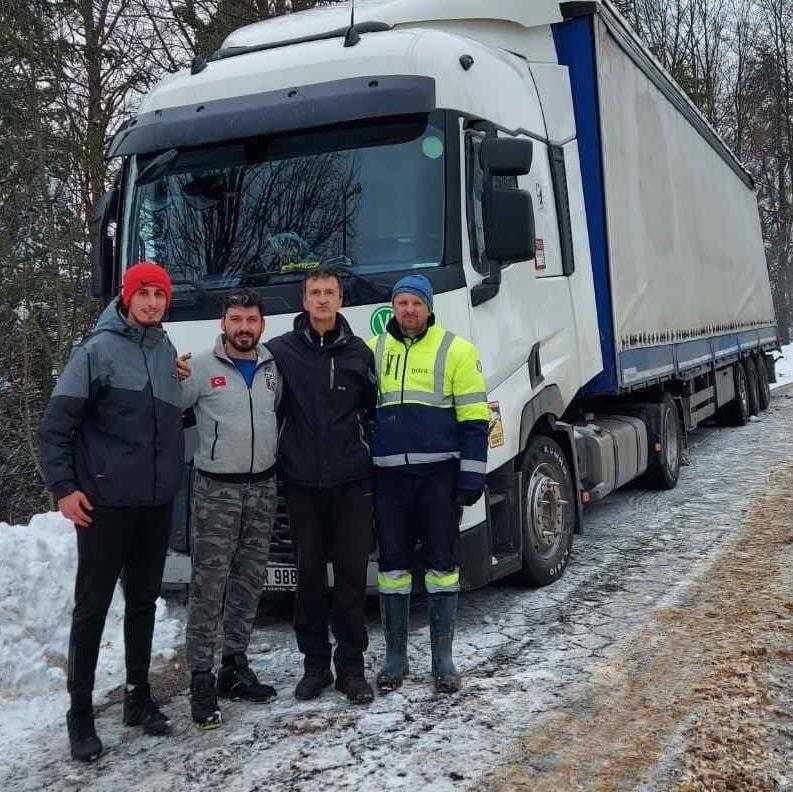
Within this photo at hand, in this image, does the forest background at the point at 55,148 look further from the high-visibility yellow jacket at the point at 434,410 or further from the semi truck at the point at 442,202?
the high-visibility yellow jacket at the point at 434,410

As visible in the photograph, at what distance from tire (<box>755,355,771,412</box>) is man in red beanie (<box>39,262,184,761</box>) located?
13.5 meters

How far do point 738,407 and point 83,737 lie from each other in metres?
12.1

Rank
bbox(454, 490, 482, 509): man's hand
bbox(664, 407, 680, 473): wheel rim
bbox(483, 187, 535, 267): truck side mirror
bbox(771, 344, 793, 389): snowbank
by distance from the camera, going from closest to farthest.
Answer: bbox(454, 490, 482, 509): man's hand, bbox(483, 187, 535, 267): truck side mirror, bbox(664, 407, 680, 473): wheel rim, bbox(771, 344, 793, 389): snowbank

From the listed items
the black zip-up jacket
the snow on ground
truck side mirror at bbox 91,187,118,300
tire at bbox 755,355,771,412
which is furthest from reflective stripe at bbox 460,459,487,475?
tire at bbox 755,355,771,412

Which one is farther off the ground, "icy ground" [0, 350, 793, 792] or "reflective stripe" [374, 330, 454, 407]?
"reflective stripe" [374, 330, 454, 407]

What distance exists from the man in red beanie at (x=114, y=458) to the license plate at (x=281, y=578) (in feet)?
3.17

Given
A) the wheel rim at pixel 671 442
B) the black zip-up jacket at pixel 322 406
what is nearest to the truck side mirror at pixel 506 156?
the black zip-up jacket at pixel 322 406

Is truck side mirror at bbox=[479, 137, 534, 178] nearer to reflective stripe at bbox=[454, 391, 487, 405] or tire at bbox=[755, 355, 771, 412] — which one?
reflective stripe at bbox=[454, 391, 487, 405]

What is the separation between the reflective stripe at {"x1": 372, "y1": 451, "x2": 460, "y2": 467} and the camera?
161 inches

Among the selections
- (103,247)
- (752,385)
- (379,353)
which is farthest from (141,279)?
(752,385)

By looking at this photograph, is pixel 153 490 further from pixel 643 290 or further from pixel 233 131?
pixel 643 290

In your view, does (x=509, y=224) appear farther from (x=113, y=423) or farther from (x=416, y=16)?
(x=113, y=423)

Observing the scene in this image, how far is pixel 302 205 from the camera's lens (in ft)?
16.2

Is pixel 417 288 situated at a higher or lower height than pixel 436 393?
higher
